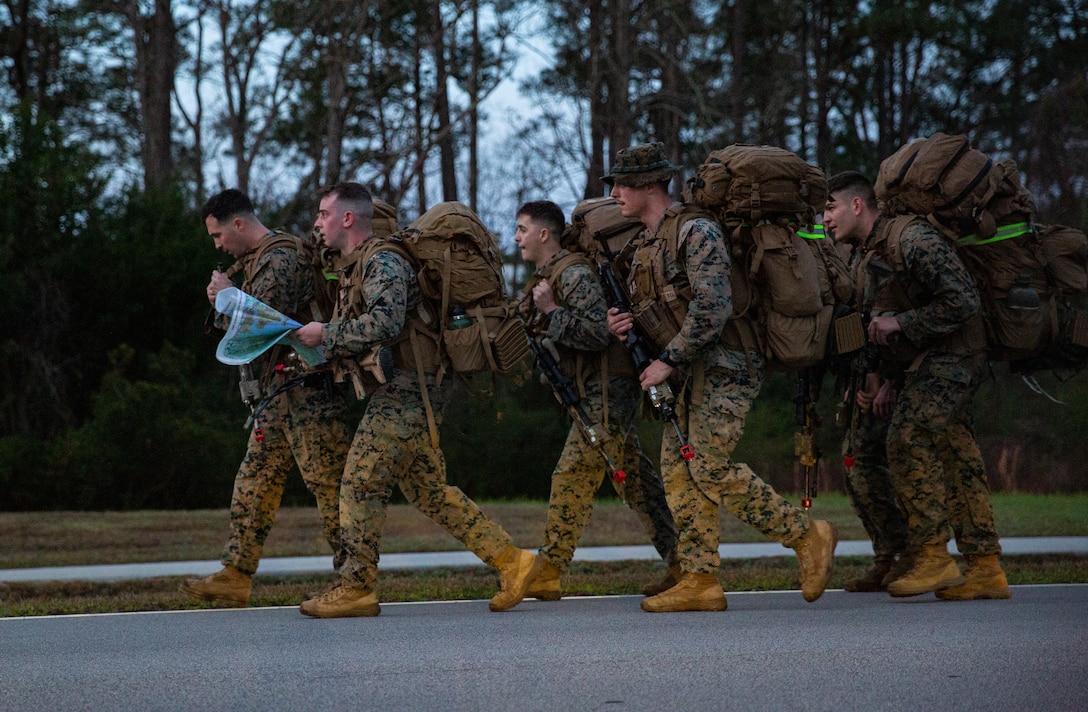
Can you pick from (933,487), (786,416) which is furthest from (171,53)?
(933,487)

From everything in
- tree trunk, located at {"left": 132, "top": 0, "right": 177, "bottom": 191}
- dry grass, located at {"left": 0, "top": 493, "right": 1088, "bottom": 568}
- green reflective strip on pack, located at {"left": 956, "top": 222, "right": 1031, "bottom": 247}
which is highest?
tree trunk, located at {"left": 132, "top": 0, "right": 177, "bottom": 191}

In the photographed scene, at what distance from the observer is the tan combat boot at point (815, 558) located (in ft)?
21.9

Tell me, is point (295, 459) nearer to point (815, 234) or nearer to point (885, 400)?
point (815, 234)

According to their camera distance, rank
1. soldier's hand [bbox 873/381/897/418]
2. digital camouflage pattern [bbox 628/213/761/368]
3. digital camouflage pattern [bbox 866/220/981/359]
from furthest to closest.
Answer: soldier's hand [bbox 873/381/897/418] → digital camouflage pattern [bbox 866/220/981/359] → digital camouflage pattern [bbox 628/213/761/368]

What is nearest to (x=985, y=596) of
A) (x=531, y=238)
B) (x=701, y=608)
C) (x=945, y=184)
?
(x=701, y=608)

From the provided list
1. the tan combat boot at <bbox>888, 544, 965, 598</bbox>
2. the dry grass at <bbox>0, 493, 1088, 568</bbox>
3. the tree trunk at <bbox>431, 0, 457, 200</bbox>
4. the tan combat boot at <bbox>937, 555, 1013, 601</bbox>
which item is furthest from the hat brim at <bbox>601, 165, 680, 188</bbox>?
the tree trunk at <bbox>431, 0, 457, 200</bbox>

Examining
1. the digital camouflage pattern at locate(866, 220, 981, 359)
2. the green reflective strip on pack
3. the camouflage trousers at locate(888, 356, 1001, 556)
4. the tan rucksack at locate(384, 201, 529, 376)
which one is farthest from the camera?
the green reflective strip on pack

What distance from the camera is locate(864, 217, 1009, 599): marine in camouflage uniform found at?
7.21 m

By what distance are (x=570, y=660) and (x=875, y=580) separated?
3320mm

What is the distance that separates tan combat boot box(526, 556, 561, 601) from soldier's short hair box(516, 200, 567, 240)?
186 cm

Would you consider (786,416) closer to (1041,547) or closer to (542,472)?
(542,472)

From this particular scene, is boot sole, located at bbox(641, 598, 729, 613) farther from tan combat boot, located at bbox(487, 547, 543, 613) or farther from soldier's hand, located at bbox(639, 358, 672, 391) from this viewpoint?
soldier's hand, located at bbox(639, 358, 672, 391)

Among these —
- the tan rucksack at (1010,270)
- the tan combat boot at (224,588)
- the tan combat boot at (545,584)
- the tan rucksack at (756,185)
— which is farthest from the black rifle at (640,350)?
the tan combat boot at (224,588)

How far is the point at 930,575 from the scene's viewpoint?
289 inches
